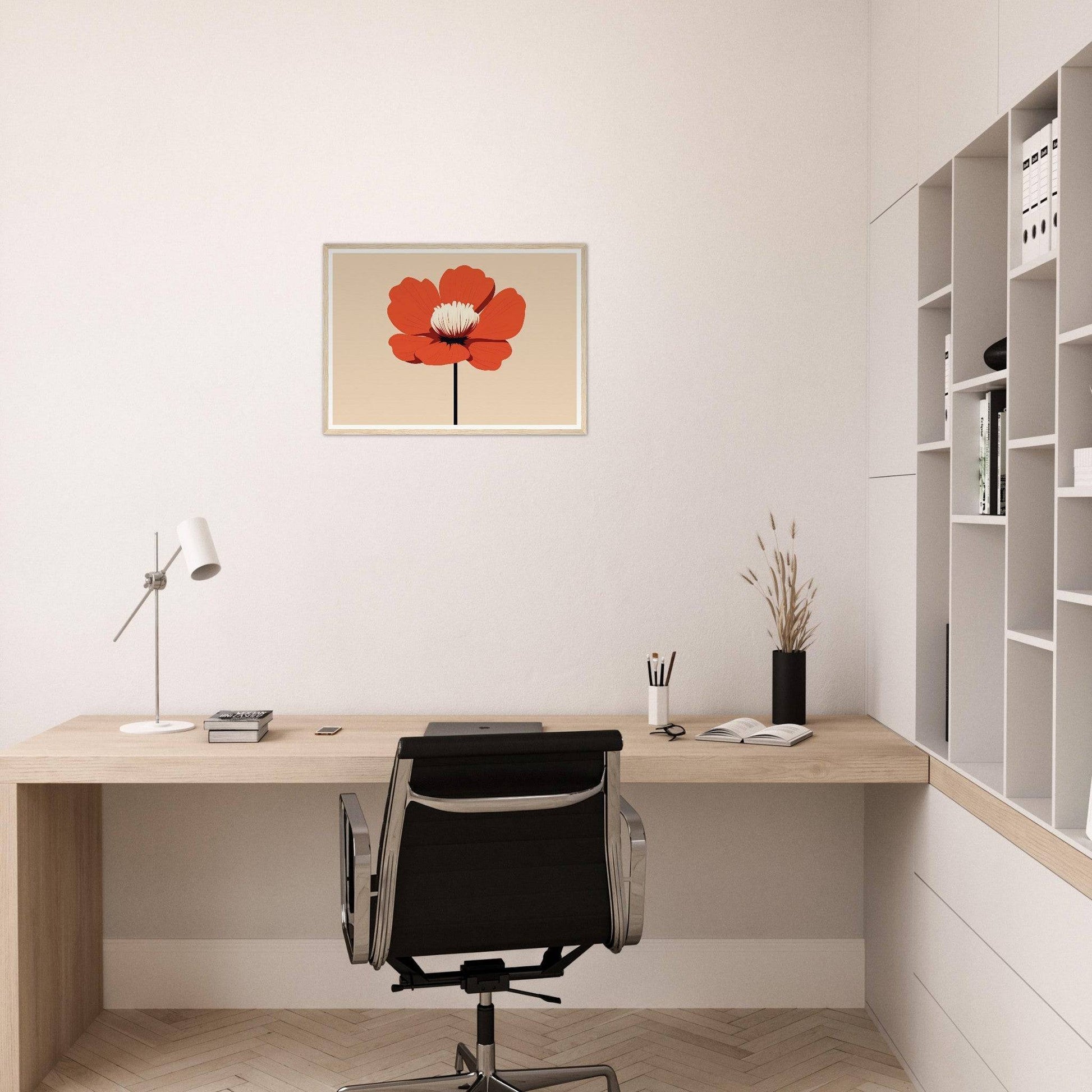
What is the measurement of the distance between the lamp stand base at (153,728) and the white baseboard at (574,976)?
2.32 feet

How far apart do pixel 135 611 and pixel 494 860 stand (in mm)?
1282

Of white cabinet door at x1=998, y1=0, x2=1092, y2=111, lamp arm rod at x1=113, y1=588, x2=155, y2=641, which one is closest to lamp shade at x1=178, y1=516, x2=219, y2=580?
lamp arm rod at x1=113, y1=588, x2=155, y2=641

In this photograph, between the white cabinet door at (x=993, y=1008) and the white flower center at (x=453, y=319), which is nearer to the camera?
the white cabinet door at (x=993, y=1008)

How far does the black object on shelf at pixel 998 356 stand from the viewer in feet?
7.28

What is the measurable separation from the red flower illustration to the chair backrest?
4.53ft

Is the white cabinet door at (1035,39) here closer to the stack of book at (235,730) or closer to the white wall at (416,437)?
the white wall at (416,437)

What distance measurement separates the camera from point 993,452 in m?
2.28

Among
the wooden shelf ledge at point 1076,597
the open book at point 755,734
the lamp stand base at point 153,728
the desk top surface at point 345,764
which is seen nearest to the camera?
the wooden shelf ledge at point 1076,597

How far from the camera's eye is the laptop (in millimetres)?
2775

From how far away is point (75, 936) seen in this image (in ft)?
9.41

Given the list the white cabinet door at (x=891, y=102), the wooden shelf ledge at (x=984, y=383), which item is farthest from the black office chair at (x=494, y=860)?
the white cabinet door at (x=891, y=102)

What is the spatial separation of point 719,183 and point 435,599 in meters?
1.46

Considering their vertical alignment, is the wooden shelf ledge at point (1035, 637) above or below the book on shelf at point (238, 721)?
above

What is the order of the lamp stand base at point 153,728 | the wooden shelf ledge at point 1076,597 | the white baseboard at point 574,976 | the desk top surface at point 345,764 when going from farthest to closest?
1. the white baseboard at point 574,976
2. the lamp stand base at point 153,728
3. the desk top surface at point 345,764
4. the wooden shelf ledge at point 1076,597
